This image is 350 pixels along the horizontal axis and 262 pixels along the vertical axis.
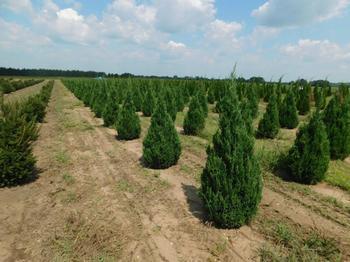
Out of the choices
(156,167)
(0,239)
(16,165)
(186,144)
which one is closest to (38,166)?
(16,165)

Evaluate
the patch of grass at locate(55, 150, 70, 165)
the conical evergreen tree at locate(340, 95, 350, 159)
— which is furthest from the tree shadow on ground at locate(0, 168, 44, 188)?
the conical evergreen tree at locate(340, 95, 350, 159)

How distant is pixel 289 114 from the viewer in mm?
14734

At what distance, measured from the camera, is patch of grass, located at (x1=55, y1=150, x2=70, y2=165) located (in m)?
9.51

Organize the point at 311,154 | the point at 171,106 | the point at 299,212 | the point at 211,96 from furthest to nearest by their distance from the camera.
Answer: the point at 211,96 < the point at 171,106 < the point at 311,154 < the point at 299,212

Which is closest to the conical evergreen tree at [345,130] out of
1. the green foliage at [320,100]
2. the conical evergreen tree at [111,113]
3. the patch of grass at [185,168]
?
the green foliage at [320,100]

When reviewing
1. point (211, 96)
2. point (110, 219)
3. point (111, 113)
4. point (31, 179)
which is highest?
point (110, 219)

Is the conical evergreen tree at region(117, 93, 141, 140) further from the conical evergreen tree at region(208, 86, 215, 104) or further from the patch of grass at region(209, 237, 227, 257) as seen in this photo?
the conical evergreen tree at region(208, 86, 215, 104)

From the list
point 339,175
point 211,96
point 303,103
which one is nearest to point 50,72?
point 211,96

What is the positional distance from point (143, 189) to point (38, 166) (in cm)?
381

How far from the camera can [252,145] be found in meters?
5.16

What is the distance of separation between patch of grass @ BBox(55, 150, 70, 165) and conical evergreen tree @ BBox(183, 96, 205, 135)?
17.0 feet

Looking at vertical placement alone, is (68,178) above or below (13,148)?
below

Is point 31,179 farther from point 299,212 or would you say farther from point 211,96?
point 211,96

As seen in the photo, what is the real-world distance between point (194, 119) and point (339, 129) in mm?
5646
